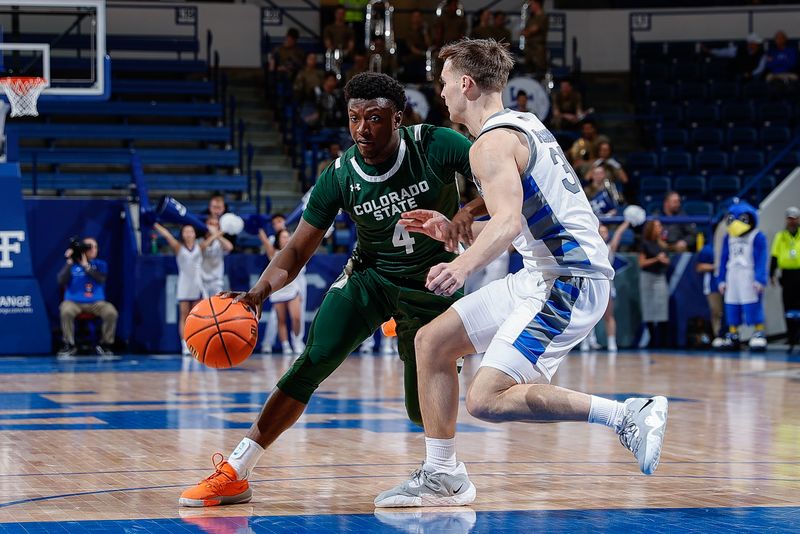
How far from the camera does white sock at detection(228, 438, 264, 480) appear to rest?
5801mm

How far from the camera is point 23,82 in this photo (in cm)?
1504

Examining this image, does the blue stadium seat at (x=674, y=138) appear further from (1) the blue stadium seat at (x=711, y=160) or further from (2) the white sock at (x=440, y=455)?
(2) the white sock at (x=440, y=455)

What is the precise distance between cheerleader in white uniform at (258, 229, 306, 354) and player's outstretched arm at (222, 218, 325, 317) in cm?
1043

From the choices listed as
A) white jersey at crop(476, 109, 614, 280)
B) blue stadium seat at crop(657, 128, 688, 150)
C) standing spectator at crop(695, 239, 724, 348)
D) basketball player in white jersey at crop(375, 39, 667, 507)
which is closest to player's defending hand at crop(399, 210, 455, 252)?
basketball player in white jersey at crop(375, 39, 667, 507)

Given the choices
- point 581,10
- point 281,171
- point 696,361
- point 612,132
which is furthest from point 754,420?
point 581,10

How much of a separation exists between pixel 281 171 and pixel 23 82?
7304mm

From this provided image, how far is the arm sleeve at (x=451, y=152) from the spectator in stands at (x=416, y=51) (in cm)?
1700

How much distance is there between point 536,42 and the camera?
2302 cm

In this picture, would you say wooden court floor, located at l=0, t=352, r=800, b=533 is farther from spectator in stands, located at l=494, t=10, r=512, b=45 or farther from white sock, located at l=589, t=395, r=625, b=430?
spectator in stands, located at l=494, t=10, r=512, b=45

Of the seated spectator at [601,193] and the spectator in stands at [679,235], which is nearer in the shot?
the seated spectator at [601,193]

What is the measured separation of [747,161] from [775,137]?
941 mm

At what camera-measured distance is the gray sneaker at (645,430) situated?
5211mm

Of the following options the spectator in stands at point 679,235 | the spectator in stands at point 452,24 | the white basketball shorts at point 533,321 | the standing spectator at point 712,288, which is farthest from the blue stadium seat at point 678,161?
the white basketball shorts at point 533,321

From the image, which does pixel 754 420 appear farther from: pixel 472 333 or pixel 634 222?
pixel 634 222
